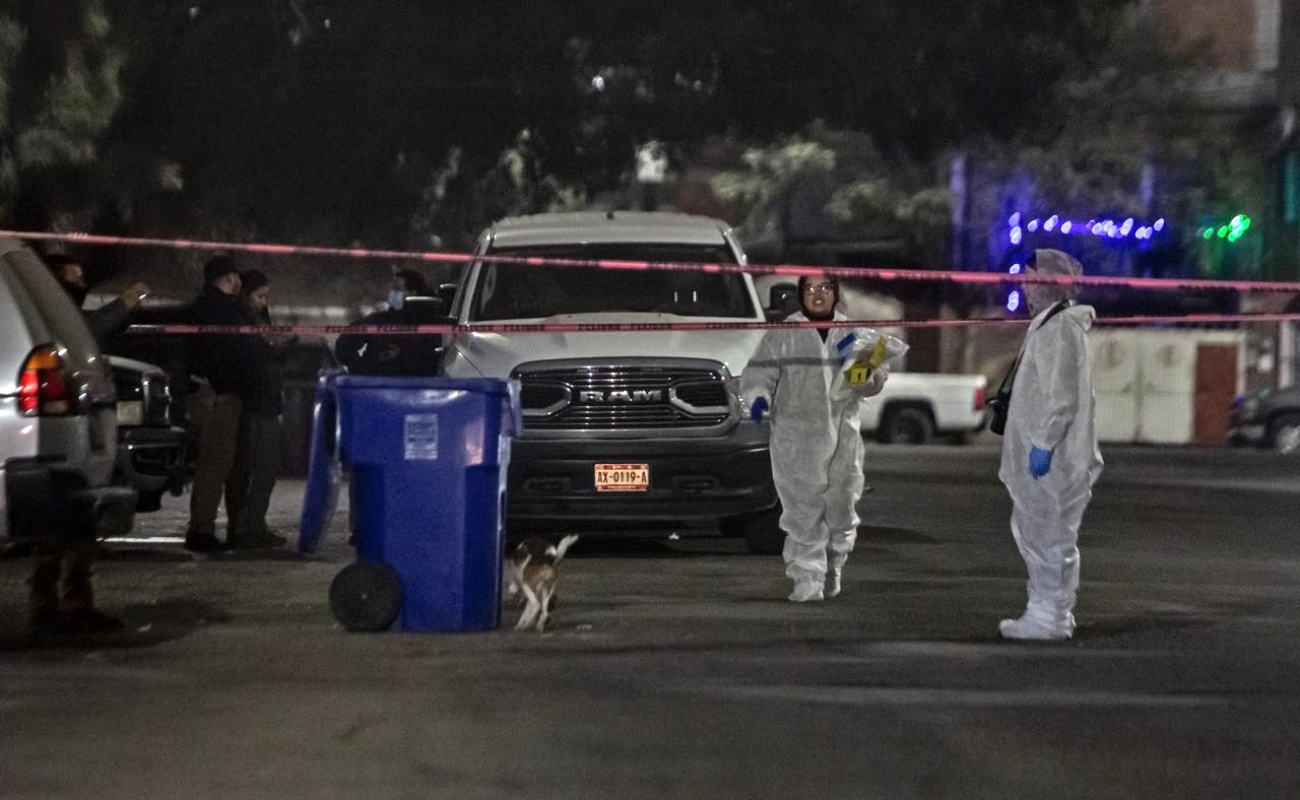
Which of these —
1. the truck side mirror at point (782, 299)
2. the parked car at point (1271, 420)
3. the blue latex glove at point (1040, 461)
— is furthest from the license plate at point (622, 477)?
the parked car at point (1271, 420)

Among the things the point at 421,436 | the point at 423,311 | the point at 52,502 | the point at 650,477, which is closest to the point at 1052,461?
the point at 421,436

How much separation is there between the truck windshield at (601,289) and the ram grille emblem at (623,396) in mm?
1101

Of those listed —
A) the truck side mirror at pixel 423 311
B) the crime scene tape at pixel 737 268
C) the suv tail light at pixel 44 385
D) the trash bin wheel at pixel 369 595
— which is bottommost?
the trash bin wheel at pixel 369 595

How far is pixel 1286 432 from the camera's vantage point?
33.8 meters

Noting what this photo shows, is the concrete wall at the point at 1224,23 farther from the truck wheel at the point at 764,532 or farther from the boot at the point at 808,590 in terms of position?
the boot at the point at 808,590

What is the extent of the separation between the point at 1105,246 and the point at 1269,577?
88.0ft

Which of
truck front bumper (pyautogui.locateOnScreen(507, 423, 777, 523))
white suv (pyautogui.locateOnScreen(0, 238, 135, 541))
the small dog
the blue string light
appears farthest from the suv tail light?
the blue string light

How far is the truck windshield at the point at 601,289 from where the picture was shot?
1421 cm

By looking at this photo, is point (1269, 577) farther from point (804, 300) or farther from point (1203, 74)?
point (1203, 74)

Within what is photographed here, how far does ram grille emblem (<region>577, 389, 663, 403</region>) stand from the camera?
43.0 feet

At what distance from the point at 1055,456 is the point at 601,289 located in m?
4.75

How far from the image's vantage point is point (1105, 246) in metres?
39.8

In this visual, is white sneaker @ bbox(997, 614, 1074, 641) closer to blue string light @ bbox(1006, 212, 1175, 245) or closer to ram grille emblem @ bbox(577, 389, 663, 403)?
ram grille emblem @ bbox(577, 389, 663, 403)

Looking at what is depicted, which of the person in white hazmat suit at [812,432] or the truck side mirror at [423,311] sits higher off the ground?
the truck side mirror at [423,311]
